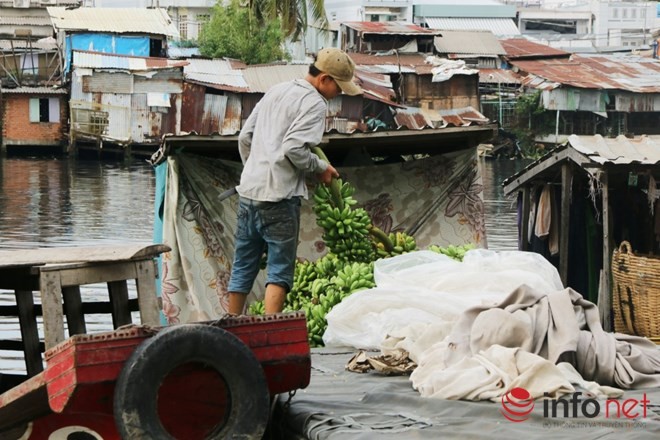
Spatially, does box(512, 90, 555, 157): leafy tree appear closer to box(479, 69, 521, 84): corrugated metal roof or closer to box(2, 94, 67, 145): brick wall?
box(479, 69, 521, 84): corrugated metal roof

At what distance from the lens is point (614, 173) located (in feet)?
30.5

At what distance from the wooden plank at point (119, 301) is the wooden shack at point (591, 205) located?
455cm

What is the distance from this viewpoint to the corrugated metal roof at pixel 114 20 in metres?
42.4

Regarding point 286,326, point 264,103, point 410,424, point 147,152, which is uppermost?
point 264,103

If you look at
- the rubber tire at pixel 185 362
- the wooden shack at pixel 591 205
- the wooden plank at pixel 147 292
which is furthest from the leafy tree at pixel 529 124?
the rubber tire at pixel 185 362

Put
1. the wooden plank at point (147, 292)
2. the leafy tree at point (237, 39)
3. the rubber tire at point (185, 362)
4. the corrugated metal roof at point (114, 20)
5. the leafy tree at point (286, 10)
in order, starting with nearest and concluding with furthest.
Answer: the rubber tire at point (185, 362) → the wooden plank at point (147, 292) → the leafy tree at point (286, 10) → the corrugated metal roof at point (114, 20) → the leafy tree at point (237, 39)

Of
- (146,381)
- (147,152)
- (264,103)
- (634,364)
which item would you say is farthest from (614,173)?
(147,152)

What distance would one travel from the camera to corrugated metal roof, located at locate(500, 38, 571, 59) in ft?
151

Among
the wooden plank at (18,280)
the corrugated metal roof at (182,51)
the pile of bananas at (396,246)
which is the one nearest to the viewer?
the wooden plank at (18,280)

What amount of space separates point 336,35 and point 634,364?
1801 inches

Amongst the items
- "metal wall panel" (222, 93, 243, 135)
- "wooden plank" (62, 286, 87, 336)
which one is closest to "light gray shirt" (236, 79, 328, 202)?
"wooden plank" (62, 286, 87, 336)

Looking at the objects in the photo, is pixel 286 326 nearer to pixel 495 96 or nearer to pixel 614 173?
pixel 614 173

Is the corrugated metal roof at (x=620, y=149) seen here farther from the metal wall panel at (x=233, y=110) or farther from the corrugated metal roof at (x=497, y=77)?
the corrugated metal roof at (x=497, y=77)

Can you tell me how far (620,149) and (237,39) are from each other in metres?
35.6
